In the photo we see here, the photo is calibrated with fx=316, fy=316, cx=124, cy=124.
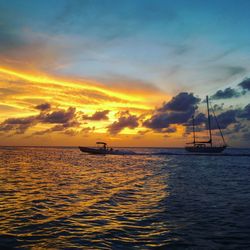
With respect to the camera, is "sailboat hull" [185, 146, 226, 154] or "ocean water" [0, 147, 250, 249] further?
"sailboat hull" [185, 146, 226, 154]

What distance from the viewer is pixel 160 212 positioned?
19.2 meters

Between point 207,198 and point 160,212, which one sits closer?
point 160,212

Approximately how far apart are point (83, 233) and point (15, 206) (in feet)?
26.0

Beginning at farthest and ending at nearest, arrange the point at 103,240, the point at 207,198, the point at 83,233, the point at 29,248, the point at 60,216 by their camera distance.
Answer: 1. the point at 207,198
2. the point at 60,216
3. the point at 83,233
4. the point at 103,240
5. the point at 29,248

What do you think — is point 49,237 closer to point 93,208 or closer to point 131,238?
point 131,238

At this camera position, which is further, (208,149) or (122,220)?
(208,149)

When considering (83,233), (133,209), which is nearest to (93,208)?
(133,209)

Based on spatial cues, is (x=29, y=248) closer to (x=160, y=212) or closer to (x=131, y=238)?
(x=131, y=238)

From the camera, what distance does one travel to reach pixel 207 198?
24.8 m

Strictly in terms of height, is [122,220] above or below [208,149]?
below

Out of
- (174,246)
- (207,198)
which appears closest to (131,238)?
(174,246)

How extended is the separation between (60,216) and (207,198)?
12.4m

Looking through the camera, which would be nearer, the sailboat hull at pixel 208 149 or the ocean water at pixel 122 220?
the ocean water at pixel 122 220

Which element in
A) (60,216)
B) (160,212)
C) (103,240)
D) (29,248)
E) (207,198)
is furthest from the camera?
(207,198)
